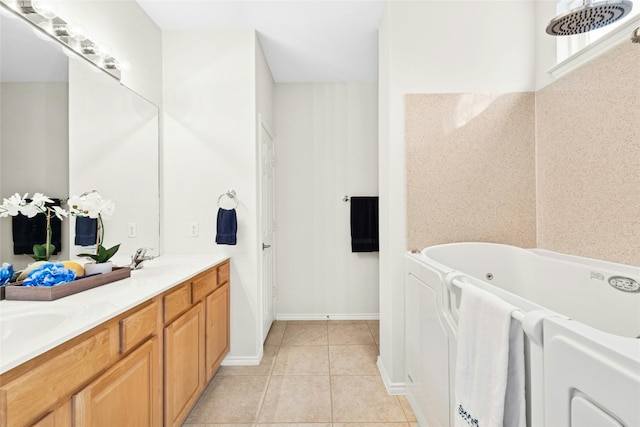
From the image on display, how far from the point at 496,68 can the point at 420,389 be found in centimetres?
205

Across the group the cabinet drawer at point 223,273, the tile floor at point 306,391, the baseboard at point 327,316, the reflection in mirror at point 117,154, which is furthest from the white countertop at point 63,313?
the baseboard at point 327,316

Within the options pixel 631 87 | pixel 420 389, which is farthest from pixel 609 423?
pixel 631 87

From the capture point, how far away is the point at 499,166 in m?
2.03

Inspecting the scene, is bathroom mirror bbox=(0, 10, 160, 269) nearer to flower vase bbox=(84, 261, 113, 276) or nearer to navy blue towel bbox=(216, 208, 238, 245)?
flower vase bbox=(84, 261, 113, 276)

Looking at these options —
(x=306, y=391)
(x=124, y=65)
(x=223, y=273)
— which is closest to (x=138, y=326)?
(x=223, y=273)

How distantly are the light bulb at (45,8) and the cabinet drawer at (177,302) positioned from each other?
140 cm

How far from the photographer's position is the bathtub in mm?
596

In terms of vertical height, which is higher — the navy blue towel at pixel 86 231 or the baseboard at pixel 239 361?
the navy blue towel at pixel 86 231

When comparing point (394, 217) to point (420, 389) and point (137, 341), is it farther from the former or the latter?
point (137, 341)

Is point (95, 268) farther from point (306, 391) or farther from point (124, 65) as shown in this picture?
point (306, 391)

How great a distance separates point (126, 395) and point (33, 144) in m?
1.09

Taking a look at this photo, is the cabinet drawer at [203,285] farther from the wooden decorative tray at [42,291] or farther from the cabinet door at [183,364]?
the wooden decorative tray at [42,291]

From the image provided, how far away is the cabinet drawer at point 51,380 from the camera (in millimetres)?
715

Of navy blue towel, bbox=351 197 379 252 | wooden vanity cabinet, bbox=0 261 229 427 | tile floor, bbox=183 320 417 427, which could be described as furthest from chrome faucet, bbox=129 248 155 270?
navy blue towel, bbox=351 197 379 252
